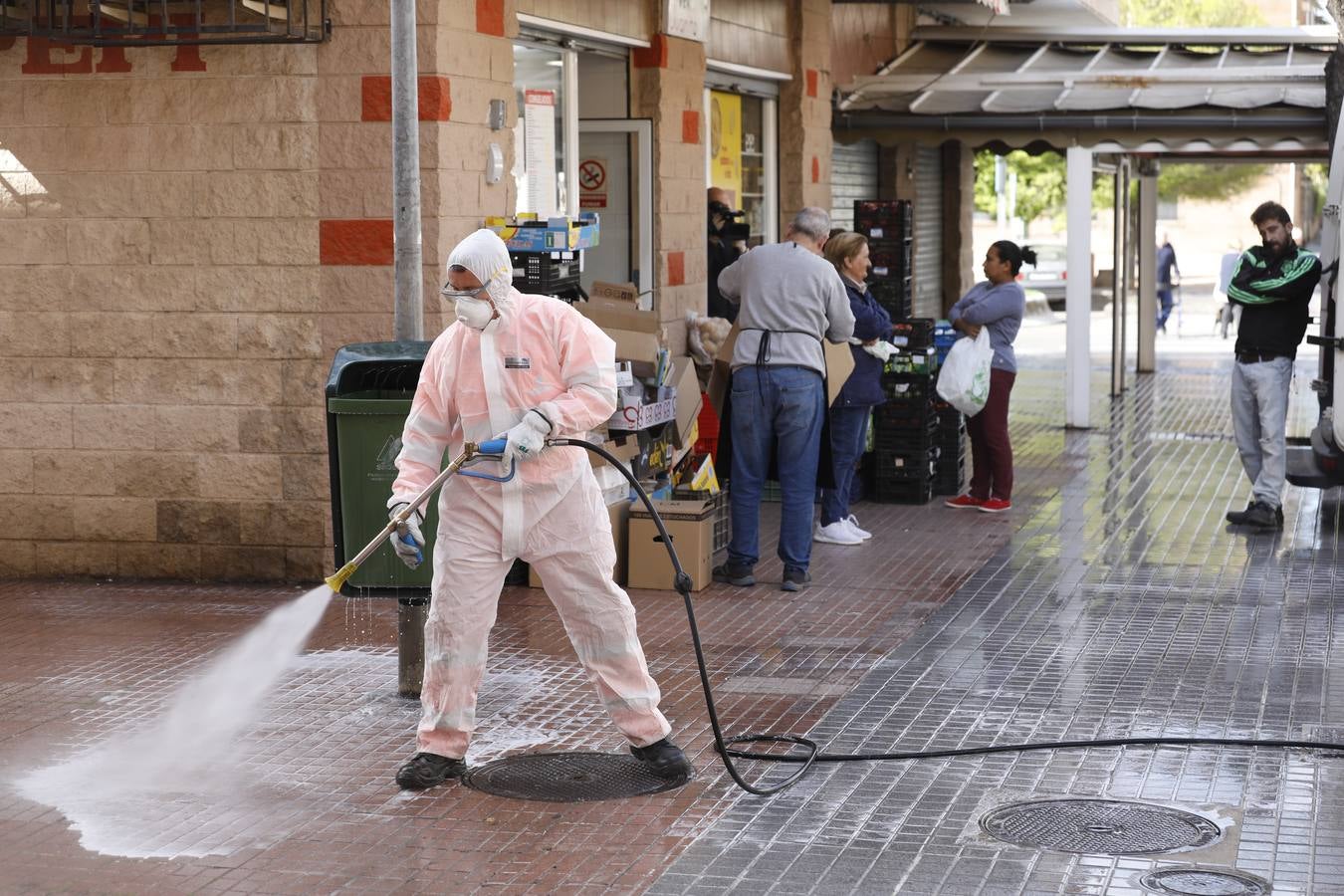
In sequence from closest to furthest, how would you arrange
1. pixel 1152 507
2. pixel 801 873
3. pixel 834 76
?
pixel 801 873, pixel 1152 507, pixel 834 76

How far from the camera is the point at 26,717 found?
733 cm

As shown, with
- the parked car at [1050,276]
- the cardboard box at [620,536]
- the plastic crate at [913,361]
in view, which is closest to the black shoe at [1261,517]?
the plastic crate at [913,361]

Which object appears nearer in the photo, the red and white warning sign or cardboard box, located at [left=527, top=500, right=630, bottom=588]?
cardboard box, located at [left=527, top=500, right=630, bottom=588]

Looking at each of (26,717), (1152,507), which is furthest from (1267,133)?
(26,717)

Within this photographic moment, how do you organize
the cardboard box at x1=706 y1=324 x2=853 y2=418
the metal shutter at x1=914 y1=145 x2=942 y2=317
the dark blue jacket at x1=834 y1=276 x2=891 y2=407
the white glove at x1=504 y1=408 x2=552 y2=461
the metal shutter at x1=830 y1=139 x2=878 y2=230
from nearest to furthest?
the white glove at x1=504 y1=408 x2=552 y2=461
the cardboard box at x1=706 y1=324 x2=853 y2=418
the dark blue jacket at x1=834 y1=276 x2=891 y2=407
the metal shutter at x1=830 y1=139 x2=878 y2=230
the metal shutter at x1=914 y1=145 x2=942 y2=317

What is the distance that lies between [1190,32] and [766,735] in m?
13.7

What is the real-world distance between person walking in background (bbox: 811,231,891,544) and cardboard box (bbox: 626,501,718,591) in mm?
1212

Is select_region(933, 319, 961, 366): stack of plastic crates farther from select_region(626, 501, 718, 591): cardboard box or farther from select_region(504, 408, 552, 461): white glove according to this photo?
select_region(504, 408, 552, 461): white glove

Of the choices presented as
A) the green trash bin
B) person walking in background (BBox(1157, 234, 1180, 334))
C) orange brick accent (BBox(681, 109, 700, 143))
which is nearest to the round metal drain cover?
the green trash bin

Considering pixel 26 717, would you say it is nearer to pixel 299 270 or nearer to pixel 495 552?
pixel 495 552

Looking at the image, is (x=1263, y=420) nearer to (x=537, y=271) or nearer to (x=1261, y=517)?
(x=1261, y=517)

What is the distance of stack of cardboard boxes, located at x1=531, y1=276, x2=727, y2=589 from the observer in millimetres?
9711


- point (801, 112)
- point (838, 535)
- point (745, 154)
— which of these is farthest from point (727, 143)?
point (838, 535)

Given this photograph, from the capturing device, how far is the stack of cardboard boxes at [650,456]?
31.9ft
